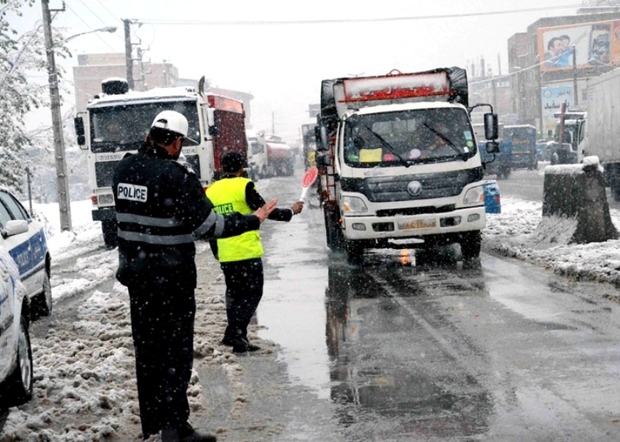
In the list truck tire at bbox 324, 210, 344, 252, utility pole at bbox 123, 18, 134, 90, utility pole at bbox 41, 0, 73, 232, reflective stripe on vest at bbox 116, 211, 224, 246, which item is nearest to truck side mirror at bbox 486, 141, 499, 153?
truck tire at bbox 324, 210, 344, 252

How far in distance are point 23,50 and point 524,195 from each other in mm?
16593

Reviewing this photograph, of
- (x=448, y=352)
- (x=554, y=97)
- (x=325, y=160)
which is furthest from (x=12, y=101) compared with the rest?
(x=554, y=97)

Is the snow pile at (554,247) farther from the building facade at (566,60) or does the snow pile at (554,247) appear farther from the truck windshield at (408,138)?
the building facade at (566,60)

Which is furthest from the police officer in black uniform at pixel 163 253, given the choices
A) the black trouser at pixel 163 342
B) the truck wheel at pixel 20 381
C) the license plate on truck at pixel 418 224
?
the license plate on truck at pixel 418 224

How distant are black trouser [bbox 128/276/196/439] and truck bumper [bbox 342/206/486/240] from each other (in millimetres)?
8667

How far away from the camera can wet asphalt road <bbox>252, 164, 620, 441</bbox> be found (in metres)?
6.05

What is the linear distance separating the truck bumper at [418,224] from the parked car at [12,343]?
7.46 metres

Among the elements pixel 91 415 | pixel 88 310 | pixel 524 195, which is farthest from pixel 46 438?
pixel 524 195

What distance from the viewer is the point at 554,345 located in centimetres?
831

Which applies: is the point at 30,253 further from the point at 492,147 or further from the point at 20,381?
the point at 492,147

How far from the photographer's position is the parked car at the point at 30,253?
407 inches

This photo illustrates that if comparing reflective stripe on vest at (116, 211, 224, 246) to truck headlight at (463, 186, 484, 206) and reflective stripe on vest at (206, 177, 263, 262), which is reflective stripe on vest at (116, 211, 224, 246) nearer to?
reflective stripe on vest at (206, 177, 263, 262)

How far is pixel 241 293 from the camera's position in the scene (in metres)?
9.02

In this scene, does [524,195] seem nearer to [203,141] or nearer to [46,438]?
[203,141]
